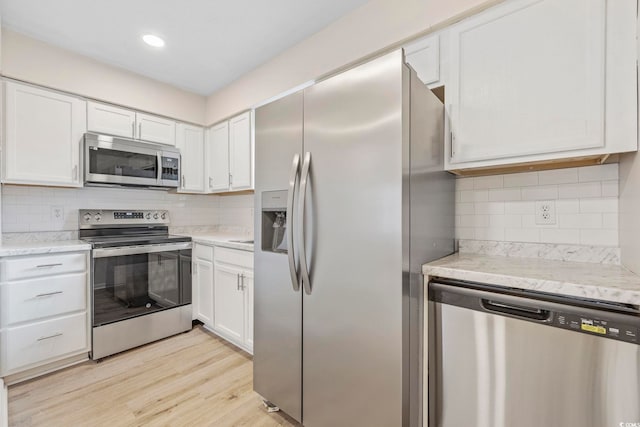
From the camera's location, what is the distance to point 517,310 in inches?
41.8

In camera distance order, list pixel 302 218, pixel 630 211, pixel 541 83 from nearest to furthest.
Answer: pixel 630 211 → pixel 541 83 → pixel 302 218

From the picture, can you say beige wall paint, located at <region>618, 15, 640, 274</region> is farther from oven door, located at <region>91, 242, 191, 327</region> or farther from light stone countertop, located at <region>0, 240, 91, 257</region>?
light stone countertop, located at <region>0, 240, 91, 257</region>

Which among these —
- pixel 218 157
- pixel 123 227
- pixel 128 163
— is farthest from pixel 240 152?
pixel 123 227

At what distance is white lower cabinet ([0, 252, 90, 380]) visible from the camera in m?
1.90

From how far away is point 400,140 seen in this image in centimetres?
111

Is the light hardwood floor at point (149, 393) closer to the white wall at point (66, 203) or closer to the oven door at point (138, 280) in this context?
the oven door at point (138, 280)

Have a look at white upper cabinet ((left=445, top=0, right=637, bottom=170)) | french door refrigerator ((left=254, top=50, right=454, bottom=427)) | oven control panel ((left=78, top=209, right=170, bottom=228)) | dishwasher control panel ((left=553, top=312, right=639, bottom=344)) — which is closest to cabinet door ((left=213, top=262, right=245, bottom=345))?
french door refrigerator ((left=254, top=50, right=454, bottom=427))

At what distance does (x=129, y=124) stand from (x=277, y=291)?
7.83 ft

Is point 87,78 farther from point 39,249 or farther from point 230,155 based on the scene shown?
point 39,249

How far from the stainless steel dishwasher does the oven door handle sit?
234 cm

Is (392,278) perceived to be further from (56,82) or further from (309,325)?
(56,82)

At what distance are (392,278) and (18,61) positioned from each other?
3.13 m

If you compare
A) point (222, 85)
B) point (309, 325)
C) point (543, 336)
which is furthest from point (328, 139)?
point (222, 85)

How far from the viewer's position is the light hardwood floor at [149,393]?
64.4 inches
